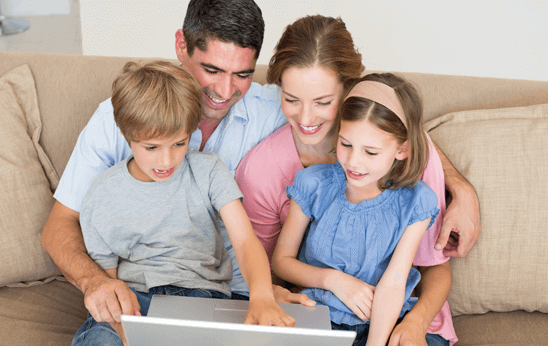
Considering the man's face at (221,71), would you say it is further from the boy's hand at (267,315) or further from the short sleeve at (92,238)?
the boy's hand at (267,315)

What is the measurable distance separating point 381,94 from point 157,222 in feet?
2.27

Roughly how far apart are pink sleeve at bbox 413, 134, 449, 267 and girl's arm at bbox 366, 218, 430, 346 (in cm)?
13

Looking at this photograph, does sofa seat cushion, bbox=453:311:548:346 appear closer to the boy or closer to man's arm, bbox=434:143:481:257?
man's arm, bbox=434:143:481:257

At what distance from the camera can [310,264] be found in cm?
152

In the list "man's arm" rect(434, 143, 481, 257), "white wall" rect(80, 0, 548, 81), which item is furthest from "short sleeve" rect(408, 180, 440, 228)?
"white wall" rect(80, 0, 548, 81)

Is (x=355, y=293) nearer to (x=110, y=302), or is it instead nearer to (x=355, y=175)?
(x=355, y=175)

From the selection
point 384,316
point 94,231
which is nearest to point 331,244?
point 384,316

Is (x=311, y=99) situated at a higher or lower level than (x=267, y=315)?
higher

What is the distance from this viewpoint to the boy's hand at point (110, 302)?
47.7 inches

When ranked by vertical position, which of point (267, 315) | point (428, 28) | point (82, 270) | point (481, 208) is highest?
point (428, 28)

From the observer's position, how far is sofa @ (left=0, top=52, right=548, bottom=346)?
1.51 metres

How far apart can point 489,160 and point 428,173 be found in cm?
21

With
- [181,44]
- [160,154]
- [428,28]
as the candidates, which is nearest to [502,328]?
[160,154]

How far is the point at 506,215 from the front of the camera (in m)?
1.51
